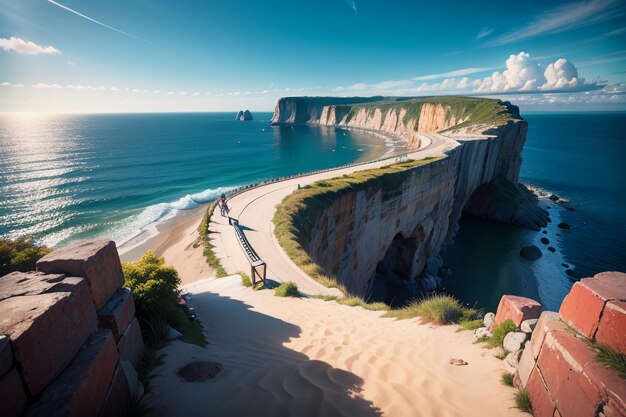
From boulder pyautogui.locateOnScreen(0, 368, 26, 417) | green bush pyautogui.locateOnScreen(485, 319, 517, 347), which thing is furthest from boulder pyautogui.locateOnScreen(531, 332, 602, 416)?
boulder pyautogui.locateOnScreen(0, 368, 26, 417)

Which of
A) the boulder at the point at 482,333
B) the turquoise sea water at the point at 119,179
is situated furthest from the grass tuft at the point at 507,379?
the turquoise sea water at the point at 119,179

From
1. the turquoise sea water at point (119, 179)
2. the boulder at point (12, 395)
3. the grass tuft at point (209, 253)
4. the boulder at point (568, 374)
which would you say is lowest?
the turquoise sea water at point (119, 179)

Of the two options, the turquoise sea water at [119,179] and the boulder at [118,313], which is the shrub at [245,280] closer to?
the boulder at [118,313]

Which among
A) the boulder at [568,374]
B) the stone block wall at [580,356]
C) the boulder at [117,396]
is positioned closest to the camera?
the stone block wall at [580,356]

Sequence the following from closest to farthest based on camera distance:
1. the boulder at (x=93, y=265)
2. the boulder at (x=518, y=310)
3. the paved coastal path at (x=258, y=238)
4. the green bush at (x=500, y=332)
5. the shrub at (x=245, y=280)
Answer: the boulder at (x=93, y=265), the boulder at (x=518, y=310), the green bush at (x=500, y=332), the shrub at (x=245, y=280), the paved coastal path at (x=258, y=238)

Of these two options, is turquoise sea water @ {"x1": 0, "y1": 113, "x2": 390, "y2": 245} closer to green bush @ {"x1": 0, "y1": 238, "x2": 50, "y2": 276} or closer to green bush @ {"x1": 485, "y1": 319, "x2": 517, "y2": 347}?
green bush @ {"x1": 0, "y1": 238, "x2": 50, "y2": 276}
